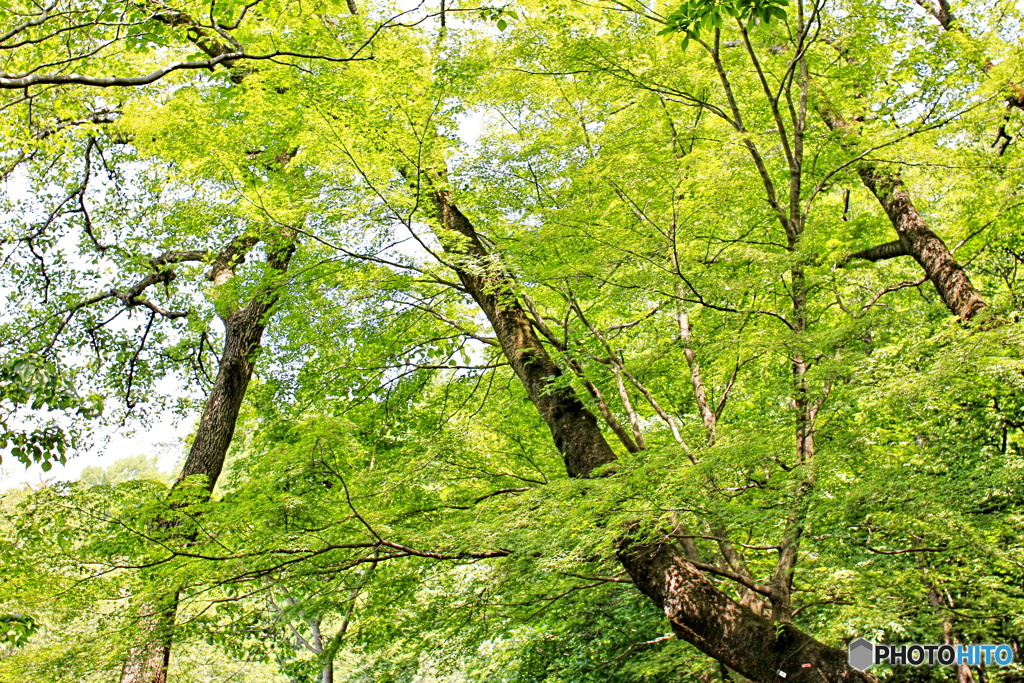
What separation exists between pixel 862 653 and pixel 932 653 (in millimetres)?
2024

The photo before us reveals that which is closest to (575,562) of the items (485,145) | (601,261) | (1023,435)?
(601,261)

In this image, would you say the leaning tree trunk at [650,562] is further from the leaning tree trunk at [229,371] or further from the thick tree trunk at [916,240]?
the thick tree trunk at [916,240]

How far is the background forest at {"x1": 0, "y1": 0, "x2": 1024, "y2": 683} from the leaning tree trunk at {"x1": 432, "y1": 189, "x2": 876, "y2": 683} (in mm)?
25

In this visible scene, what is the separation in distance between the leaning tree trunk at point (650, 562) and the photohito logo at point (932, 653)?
126 cm

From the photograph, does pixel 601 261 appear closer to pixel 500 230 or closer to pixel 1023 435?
pixel 500 230

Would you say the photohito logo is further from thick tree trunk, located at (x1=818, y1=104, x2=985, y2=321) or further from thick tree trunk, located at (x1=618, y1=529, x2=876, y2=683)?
thick tree trunk, located at (x1=818, y1=104, x2=985, y2=321)

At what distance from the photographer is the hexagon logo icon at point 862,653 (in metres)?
4.79

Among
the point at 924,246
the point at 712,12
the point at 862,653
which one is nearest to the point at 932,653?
the point at 862,653

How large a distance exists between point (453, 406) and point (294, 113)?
3.45 metres

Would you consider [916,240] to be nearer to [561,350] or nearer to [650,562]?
[561,350]

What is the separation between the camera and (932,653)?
21.5 ft

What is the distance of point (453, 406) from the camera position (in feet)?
25.8

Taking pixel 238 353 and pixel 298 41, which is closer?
pixel 298 41

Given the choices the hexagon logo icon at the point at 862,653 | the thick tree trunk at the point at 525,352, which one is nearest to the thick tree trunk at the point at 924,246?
the hexagon logo icon at the point at 862,653
